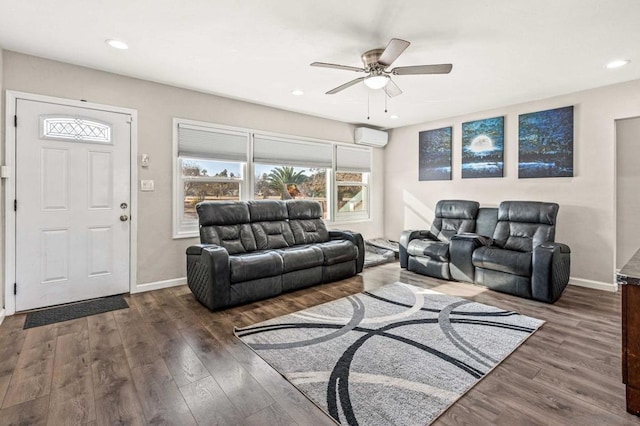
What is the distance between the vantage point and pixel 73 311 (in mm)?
3172

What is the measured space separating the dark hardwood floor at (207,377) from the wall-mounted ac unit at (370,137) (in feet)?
13.0

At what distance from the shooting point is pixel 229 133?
14.7 feet

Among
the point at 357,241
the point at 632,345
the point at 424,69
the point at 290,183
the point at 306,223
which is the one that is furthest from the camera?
the point at 290,183

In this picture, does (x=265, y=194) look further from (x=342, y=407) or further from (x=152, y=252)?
(x=342, y=407)

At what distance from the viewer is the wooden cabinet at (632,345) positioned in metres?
1.66

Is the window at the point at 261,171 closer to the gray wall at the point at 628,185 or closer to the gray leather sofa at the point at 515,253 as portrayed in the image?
the gray leather sofa at the point at 515,253

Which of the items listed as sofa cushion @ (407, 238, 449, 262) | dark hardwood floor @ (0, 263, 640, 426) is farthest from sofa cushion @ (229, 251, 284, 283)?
sofa cushion @ (407, 238, 449, 262)

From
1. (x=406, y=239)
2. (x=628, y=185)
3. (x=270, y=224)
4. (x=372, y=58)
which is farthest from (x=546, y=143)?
(x=270, y=224)

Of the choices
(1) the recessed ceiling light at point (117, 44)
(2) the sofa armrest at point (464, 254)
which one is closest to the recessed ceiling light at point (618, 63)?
(2) the sofa armrest at point (464, 254)

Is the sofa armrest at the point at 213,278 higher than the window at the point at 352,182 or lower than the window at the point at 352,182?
lower

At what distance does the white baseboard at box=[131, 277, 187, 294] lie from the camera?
12.4 ft

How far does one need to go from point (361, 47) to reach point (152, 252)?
3.33m

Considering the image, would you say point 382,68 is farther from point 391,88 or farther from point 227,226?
point 227,226

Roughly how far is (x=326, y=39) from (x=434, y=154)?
11.7 ft
